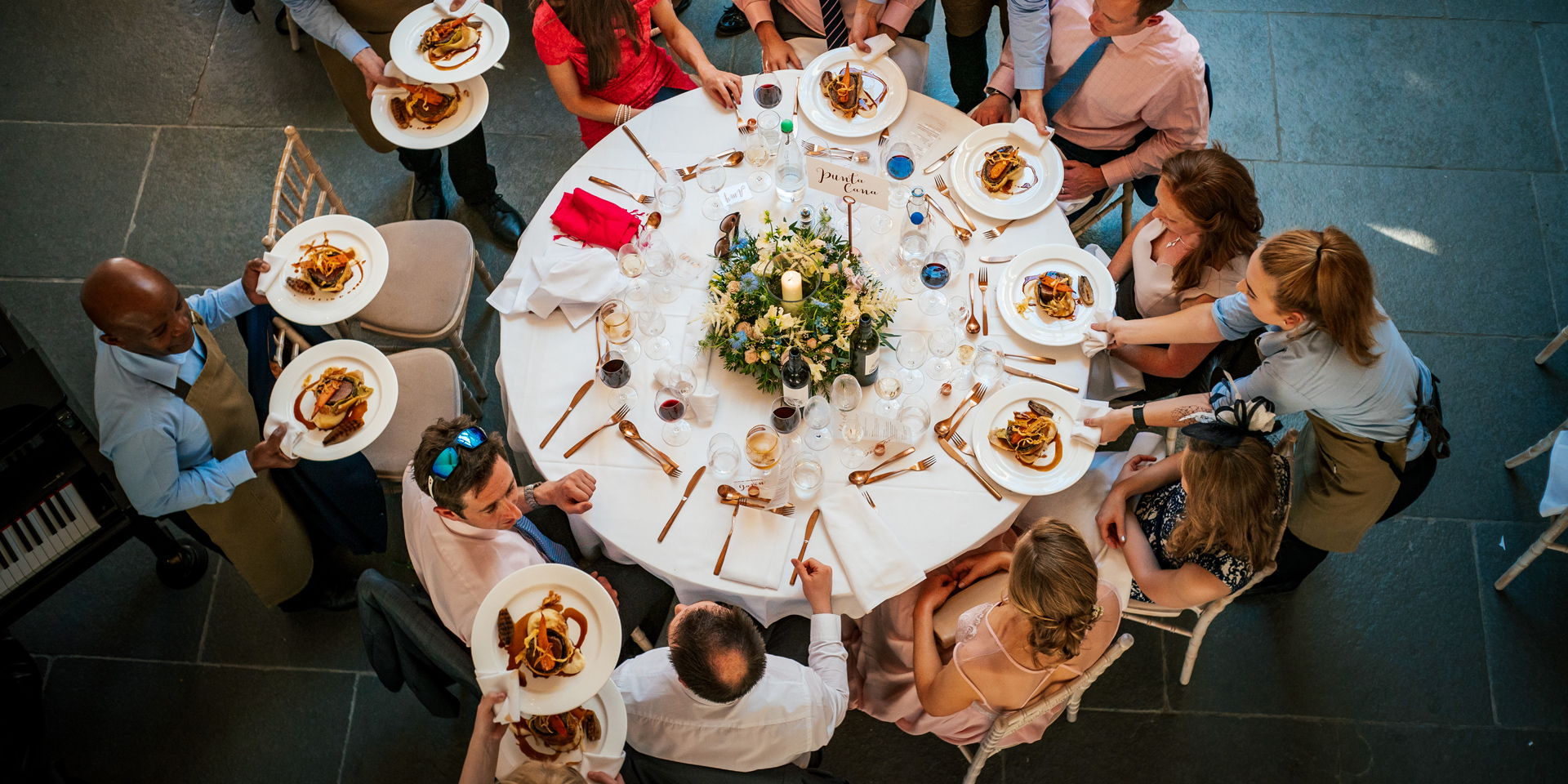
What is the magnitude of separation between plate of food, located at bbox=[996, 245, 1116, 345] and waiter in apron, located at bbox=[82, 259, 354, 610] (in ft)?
7.15

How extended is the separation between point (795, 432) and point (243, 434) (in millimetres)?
1676

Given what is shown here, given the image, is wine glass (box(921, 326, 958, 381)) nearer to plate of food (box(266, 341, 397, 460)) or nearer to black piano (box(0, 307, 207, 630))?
plate of food (box(266, 341, 397, 460))

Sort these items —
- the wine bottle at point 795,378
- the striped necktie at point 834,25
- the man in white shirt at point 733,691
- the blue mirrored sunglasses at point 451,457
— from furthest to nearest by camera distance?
the striped necktie at point 834,25 < the wine bottle at point 795,378 < the blue mirrored sunglasses at point 451,457 < the man in white shirt at point 733,691

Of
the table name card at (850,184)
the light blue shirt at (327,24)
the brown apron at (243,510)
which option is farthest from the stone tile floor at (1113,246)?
the table name card at (850,184)

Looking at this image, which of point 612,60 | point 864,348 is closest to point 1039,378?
point 864,348

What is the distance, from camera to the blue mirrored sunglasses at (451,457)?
7.58ft

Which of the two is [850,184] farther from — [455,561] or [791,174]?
[455,561]

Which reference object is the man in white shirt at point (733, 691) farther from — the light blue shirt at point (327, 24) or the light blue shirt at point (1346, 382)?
the light blue shirt at point (327, 24)

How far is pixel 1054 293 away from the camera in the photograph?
271cm

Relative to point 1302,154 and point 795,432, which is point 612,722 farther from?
point 1302,154

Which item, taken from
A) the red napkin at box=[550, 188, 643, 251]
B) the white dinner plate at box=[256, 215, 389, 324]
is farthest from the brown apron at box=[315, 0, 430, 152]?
the red napkin at box=[550, 188, 643, 251]

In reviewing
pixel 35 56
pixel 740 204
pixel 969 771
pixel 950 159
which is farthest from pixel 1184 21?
pixel 35 56

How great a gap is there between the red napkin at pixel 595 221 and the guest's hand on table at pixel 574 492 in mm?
777

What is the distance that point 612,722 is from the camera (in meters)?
2.22
